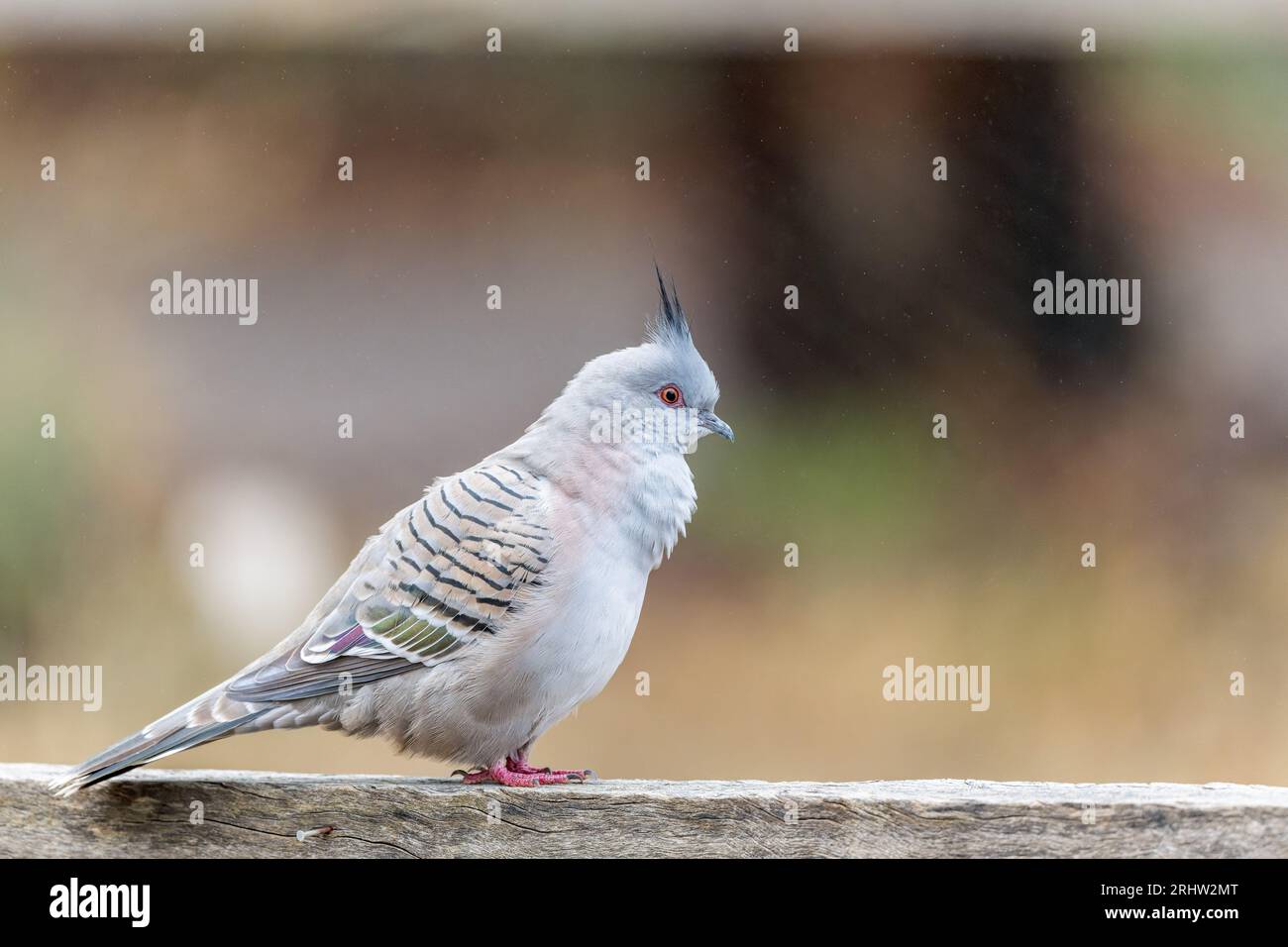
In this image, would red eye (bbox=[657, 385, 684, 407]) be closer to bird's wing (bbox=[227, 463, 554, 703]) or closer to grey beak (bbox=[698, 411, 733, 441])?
grey beak (bbox=[698, 411, 733, 441])

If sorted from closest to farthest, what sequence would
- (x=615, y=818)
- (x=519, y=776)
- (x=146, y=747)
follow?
(x=146, y=747) → (x=615, y=818) → (x=519, y=776)

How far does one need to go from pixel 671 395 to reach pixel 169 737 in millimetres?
1051

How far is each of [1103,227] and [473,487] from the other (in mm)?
3136

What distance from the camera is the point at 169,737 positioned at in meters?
2.02

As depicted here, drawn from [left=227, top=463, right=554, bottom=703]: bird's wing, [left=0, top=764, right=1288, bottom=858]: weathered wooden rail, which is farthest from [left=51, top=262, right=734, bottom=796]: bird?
[left=0, top=764, right=1288, bottom=858]: weathered wooden rail

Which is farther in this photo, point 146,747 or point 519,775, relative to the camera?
point 519,775

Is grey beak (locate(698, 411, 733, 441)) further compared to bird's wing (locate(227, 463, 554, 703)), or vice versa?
grey beak (locate(698, 411, 733, 441))

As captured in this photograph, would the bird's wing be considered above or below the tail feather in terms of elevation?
above

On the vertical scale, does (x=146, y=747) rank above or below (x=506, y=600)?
below

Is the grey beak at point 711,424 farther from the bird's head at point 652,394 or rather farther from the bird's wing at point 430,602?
the bird's wing at point 430,602

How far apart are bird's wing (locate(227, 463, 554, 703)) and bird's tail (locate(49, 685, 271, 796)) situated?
A: 0.13ft

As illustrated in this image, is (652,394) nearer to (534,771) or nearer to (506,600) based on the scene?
(506,600)

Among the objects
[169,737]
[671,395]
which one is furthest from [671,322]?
[169,737]

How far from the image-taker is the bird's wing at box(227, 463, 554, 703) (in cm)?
216
